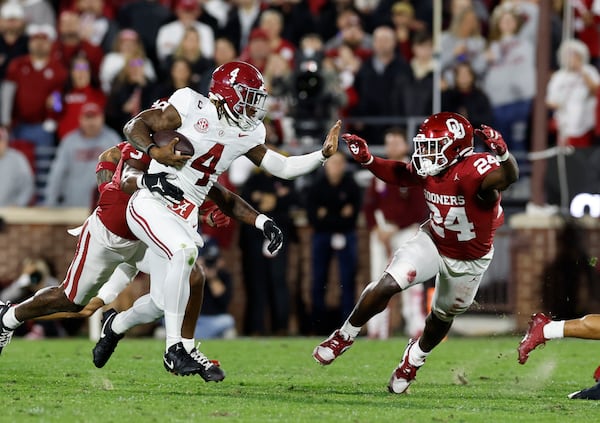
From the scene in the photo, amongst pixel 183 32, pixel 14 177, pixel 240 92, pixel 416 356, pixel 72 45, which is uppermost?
pixel 240 92

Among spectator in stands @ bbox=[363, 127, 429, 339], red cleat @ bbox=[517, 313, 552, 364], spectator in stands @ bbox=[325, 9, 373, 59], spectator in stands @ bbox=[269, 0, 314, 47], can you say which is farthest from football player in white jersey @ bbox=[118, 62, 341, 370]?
spectator in stands @ bbox=[269, 0, 314, 47]

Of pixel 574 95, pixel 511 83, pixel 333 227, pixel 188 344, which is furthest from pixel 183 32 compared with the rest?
pixel 188 344

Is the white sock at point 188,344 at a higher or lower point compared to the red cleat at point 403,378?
higher

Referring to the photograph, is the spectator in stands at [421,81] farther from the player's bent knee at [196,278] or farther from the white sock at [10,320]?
the white sock at [10,320]

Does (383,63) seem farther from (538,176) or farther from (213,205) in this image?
(213,205)

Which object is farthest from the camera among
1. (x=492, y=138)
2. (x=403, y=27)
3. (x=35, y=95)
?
(x=403, y=27)

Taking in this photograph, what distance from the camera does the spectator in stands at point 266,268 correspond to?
14.9 m

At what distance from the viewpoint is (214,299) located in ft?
48.1

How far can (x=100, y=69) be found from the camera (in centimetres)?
1681

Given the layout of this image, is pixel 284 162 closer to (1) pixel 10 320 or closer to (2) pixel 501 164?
(2) pixel 501 164

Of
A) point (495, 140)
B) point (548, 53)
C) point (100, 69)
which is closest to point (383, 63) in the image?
point (548, 53)

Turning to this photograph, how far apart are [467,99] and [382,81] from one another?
1120mm

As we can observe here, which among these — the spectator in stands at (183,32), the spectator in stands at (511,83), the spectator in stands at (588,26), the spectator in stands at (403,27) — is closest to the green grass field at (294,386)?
the spectator in stands at (511,83)

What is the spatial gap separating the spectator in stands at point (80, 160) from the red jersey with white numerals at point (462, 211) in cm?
674
